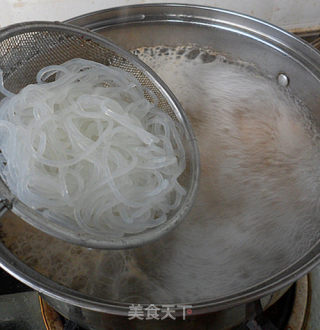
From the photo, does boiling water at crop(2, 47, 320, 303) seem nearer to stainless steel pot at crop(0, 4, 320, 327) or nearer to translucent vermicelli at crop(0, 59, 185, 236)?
stainless steel pot at crop(0, 4, 320, 327)

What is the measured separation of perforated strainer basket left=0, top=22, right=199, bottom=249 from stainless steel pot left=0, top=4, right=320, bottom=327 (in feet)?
0.34

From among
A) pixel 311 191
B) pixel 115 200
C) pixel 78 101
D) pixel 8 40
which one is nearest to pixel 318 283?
pixel 311 191

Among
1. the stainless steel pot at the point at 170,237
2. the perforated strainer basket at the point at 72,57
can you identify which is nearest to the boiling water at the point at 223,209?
the stainless steel pot at the point at 170,237

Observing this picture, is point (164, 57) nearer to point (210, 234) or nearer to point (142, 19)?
point (142, 19)

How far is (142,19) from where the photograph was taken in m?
1.25

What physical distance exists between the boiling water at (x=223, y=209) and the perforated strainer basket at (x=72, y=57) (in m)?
0.13

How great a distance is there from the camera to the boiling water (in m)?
0.94

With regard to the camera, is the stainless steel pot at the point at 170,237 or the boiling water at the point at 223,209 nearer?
the stainless steel pot at the point at 170,237

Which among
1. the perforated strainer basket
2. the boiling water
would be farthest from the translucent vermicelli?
the boiling water

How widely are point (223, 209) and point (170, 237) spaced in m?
0.18

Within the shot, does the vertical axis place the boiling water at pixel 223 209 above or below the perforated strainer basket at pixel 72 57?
below

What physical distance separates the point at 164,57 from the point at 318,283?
2.90 ft

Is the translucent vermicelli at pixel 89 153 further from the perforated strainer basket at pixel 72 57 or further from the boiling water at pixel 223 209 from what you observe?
the boiling water at pixel 223 209

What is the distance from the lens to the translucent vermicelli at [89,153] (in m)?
0.88
